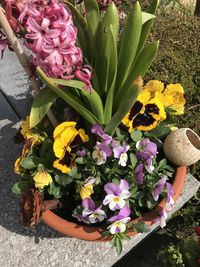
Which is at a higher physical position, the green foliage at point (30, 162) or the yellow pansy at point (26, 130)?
the yellow pansy at point (26, 130)

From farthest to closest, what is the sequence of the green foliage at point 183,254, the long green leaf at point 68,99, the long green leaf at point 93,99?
the green foliage at point 183,254
the long green leaf at point 93,99
the long green leaf at point 68,99

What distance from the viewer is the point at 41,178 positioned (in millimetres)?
1391

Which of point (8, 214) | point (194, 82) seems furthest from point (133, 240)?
point (194, 82)

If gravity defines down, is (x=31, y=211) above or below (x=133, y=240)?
above

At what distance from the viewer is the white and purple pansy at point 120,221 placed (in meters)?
1.37

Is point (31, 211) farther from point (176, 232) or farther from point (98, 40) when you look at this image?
point (176, 232)

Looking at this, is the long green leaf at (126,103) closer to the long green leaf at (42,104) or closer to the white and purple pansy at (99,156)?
the white and purple pansy at (99,156)

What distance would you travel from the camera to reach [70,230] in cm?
146

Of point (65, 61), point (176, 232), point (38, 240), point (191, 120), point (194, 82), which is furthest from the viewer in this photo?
point (194, 82)

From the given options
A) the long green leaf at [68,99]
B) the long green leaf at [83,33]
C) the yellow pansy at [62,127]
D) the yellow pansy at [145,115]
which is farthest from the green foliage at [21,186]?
the long green leaf at [83,33]

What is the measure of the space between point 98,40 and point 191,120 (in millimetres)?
931

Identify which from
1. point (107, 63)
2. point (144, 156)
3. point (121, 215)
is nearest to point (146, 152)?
point (144, 156)

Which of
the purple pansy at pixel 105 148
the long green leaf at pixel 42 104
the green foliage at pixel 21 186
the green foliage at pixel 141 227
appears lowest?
the green foliage at pixel 141 227

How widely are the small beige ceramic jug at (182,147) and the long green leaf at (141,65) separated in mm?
261
